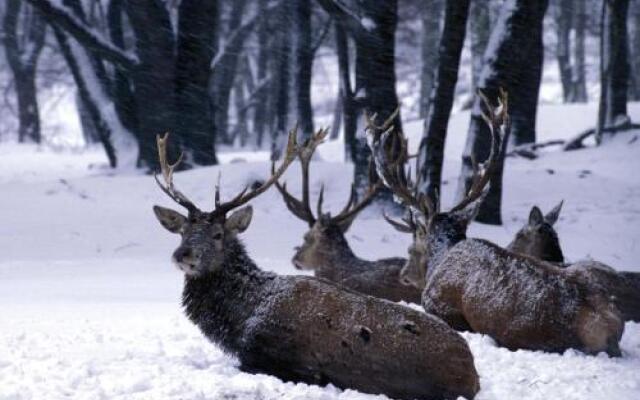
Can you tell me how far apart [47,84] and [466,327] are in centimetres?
3596

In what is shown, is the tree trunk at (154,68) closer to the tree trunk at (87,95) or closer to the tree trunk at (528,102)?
the tree trunk at (87,95)

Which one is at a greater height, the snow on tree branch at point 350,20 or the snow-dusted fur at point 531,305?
the snow on tree branch at point 350,20

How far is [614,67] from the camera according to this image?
19.6 meters

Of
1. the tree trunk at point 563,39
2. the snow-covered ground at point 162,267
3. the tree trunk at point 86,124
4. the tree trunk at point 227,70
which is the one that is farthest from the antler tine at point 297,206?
the tree trunk at point 86,124

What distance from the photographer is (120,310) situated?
7570 mm

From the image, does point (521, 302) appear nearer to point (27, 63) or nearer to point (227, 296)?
point (227, 296)

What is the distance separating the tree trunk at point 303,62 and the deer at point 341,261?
10316 mm

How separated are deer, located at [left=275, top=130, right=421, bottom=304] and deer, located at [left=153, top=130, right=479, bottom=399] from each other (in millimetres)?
2215

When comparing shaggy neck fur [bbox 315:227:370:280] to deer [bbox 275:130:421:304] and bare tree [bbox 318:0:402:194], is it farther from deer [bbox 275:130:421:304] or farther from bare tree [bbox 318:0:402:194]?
bare tree [bbox 318:0:402:194]

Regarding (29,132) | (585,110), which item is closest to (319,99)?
(29,132)

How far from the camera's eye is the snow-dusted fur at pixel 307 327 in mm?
4938

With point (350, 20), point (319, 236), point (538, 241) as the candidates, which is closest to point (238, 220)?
point (319, 236)

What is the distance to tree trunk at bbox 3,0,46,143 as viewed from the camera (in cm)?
2916

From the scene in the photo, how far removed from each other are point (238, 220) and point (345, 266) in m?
2.80
